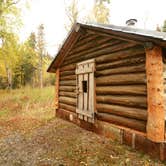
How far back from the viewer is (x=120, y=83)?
647 cm

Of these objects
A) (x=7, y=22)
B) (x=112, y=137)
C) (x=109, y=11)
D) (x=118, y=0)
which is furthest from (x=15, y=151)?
A: (x=118, y=0)

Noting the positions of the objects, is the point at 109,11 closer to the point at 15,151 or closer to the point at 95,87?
the point at 95,87

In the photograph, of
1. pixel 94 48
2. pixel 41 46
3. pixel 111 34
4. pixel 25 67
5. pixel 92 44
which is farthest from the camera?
pixel 25 67

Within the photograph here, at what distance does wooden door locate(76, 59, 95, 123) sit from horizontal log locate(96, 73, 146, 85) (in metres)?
0.42

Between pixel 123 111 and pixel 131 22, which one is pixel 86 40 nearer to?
pixel 131 22

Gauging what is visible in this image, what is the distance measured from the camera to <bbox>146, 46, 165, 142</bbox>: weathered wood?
201 inches

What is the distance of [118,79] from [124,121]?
130 cm

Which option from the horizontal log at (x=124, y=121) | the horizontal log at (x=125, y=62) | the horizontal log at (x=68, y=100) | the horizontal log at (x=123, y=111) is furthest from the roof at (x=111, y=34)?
the horizontal log at (x=124, y=121)

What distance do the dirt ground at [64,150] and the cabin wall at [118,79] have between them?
2.65 feet

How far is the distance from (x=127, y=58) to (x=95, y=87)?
1.90 metres

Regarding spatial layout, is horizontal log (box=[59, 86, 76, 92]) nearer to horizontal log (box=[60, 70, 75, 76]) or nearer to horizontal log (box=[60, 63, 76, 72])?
horizontal log (box=[60, 70, 75, 76])

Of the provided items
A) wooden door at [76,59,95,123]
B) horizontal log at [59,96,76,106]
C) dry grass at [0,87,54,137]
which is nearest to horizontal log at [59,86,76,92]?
horizontal log at [59,96,76,106]

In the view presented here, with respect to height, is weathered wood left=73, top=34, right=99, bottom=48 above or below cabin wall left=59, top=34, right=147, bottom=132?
above

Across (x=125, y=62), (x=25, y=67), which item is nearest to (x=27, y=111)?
(x=125, y=62)
